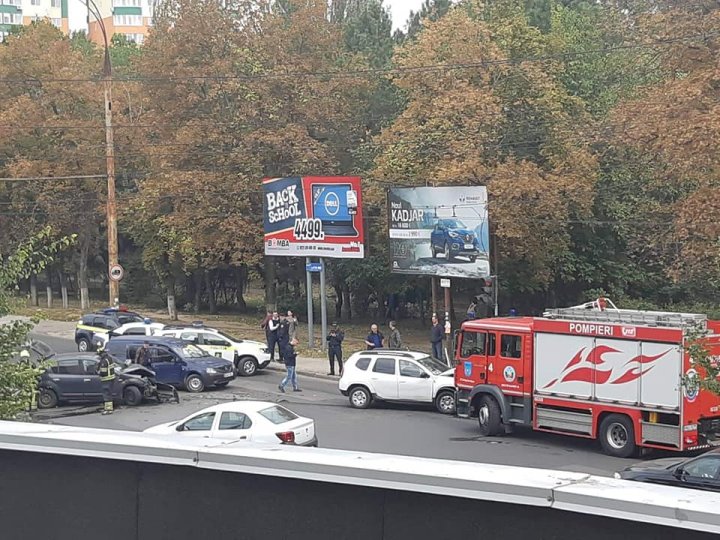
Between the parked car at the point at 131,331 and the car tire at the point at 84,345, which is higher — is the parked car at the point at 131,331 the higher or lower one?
the higher one

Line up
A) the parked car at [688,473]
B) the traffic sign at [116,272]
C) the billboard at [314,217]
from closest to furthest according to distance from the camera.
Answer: the parked car at [688,473], the billboard at [314,217], the traffic sign at [116,272]

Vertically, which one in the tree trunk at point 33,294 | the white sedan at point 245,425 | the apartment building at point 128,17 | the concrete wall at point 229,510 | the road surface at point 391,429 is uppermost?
the apartment building at point 128,17

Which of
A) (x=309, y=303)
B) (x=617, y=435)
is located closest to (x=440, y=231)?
(x=309, y=303)

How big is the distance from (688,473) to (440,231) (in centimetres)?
→ 1980

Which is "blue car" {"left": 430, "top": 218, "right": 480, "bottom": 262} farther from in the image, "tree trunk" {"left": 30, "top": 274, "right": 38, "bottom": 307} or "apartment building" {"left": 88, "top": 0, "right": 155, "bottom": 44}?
"apartment building" {"left": 88, "top": 0, "right": 155, "bottom": 44}

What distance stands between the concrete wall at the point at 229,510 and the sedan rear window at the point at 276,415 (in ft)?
39.0

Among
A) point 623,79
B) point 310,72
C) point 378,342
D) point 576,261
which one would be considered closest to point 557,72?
point 623,79

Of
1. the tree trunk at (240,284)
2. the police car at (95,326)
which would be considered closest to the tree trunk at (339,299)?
the tree trunk at (240,284)

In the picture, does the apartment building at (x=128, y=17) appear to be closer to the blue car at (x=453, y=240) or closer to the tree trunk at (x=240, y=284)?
the tree trunk at (x=240, y=284)

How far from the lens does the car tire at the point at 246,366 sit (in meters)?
31.2

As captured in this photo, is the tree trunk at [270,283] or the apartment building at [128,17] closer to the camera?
the tree trunk at [270,283]

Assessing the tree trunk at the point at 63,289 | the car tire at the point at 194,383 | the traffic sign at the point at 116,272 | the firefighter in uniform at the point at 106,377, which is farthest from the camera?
the tree trunk at the point at 63,289

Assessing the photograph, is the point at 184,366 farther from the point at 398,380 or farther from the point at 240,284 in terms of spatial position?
the point at 240,284

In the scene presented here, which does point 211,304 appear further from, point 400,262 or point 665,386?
point 665,386
